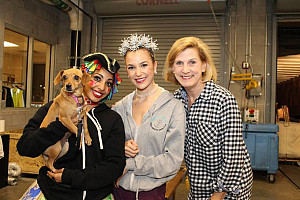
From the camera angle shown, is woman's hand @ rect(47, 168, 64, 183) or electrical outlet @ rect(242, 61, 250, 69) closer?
woman's hand @ rect(47, 168, 64, 183)

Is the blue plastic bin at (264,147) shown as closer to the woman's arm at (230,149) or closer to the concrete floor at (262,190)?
the concrete floor at (262,190)

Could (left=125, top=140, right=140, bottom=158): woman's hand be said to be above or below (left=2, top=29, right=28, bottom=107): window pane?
below

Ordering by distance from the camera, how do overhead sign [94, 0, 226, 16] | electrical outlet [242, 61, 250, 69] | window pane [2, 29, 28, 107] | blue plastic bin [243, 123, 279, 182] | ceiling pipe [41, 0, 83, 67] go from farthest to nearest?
ceiling pipe [41, 0, 83, 67] < electrical outlet [242, 61, 250, 69] < overhead sign [94, 0, 226, 16] < window pane [2, 29, 28, 107] < blue plastic bin [243, 123, 279, 182]

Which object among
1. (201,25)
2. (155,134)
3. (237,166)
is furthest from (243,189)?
(201,25)

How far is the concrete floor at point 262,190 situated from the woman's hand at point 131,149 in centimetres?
280

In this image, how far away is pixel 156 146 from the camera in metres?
1.60

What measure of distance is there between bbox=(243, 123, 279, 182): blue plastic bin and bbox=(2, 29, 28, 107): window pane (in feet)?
14.7

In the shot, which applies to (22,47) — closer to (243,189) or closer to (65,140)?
(65,140)

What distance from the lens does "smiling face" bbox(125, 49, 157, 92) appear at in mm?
1691

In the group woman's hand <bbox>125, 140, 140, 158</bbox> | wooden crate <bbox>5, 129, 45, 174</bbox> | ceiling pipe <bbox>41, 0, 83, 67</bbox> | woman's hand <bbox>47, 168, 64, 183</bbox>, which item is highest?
ceiling pipe <bbox>41, 0, 83, 67</bbox>

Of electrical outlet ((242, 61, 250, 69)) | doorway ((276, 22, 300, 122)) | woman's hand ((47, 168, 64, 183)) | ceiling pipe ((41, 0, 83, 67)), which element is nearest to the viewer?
woman's hand ((47, 168, 64, 183))

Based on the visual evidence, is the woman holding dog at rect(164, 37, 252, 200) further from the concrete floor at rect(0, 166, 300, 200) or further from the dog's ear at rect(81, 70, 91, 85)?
the concrete floor at rect(0, 166, 300, 200)

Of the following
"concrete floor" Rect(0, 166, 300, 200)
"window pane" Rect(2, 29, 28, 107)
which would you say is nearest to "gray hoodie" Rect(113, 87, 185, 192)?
"concrete floor" Rect(0, 166, 300, 200)

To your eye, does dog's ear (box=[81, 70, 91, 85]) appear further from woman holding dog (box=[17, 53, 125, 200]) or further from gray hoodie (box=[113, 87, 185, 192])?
gray hoodie (box=[113, 87, 185, 192])
